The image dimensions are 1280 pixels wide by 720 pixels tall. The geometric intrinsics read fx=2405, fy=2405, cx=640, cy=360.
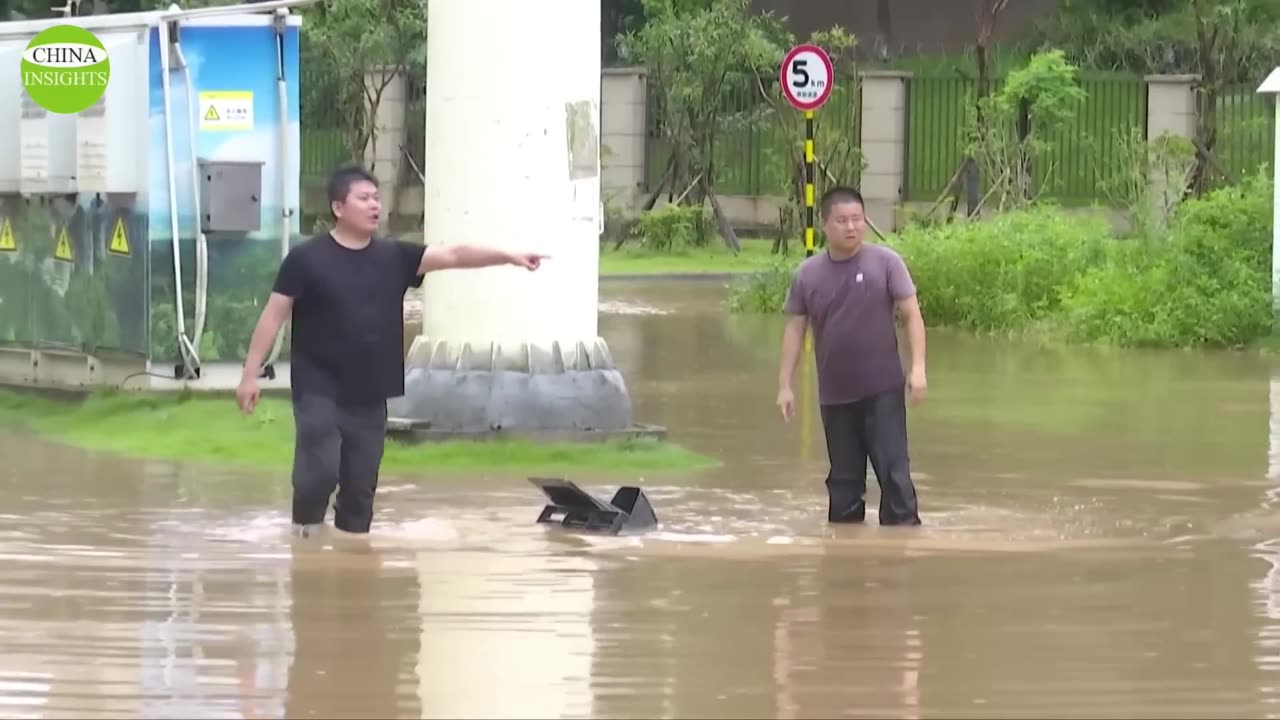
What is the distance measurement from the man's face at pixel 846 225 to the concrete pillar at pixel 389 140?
2865 cm

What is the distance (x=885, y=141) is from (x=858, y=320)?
26.1 meters

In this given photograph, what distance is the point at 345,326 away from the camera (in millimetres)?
9711

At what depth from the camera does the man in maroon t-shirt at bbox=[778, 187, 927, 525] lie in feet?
34.5

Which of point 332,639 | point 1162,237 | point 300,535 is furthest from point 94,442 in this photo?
point 1162,237

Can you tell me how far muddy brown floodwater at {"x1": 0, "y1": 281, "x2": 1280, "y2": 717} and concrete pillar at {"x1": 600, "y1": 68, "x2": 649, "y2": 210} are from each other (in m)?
24.3

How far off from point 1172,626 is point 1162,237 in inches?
504

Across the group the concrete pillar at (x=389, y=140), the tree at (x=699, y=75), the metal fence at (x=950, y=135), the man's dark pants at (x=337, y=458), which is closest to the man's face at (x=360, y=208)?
the man's dark pants at (x=337, y=458)

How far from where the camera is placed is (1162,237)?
2061cm

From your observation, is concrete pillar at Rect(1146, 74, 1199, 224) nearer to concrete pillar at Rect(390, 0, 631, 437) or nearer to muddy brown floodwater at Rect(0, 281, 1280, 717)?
muddy brown floodwater at Rect(0, 281, 1280, 717)

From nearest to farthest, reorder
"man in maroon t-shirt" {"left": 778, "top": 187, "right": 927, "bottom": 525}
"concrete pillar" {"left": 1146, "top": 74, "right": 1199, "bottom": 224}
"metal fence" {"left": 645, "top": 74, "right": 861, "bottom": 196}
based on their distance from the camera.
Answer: "man in maroon t-shirt" {"left": 778, "top": 187, "right": 927, "bottom": 525}
"metal fence" {"left": 645, "top": 74, "right": 861, "bottom": 196}
"concrete pillar" {"left": 1146, "top": 74, "right": 1199, "bottom": 224}

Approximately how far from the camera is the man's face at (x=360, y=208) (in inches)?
378

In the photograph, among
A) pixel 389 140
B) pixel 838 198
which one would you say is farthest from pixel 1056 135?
pixel 838 198

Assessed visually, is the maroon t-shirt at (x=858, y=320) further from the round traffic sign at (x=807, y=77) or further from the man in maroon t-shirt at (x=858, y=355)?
the round traffic sign at (x=807, y=77)

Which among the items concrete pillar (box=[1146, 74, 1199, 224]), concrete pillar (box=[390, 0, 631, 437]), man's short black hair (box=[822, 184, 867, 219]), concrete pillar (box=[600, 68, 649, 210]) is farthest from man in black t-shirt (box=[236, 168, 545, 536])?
concrete pillar (box=[600, 68, 649, 210])
